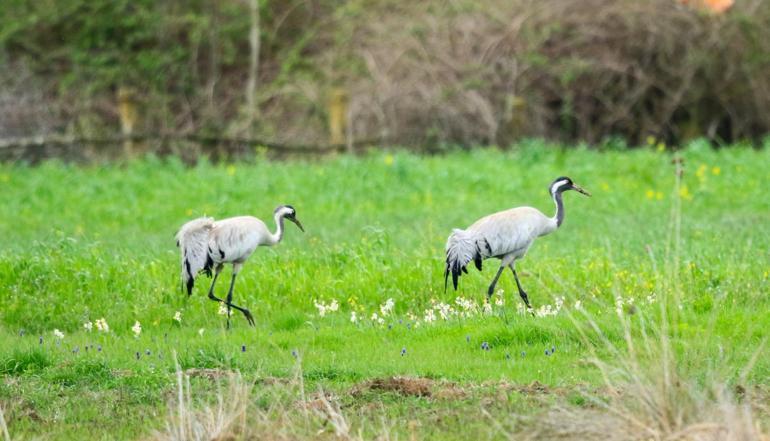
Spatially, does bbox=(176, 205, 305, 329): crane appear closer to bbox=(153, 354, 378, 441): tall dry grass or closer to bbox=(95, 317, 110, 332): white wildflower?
bbox=(95, 317, 110, 332): white wildflower

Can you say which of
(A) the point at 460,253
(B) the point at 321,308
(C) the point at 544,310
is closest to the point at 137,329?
(B) the point at 321,308

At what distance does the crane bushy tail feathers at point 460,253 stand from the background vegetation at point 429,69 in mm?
14810

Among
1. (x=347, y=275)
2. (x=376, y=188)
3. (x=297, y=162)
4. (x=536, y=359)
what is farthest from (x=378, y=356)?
(x=297, y=162)

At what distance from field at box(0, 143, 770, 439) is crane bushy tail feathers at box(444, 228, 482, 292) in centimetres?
45

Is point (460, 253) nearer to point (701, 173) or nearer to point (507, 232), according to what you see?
point (507, 232)

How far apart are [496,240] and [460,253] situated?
17.8 inches

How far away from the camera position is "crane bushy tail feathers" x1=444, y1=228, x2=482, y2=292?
10945 millimetres

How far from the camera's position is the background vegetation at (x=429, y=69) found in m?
27.1

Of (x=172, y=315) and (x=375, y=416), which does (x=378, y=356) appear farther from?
(x=172, y=315)

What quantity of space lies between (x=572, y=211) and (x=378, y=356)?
938cm

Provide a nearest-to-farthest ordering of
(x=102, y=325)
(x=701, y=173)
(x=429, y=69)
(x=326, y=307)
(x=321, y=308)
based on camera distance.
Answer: (x=102, y=325), (x=321, y=308), (x=326, y=307), (x=701, y=173), (x=429, y=69)

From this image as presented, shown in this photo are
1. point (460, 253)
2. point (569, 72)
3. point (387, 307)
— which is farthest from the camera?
point (569, 72)

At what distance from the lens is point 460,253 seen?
11008mm

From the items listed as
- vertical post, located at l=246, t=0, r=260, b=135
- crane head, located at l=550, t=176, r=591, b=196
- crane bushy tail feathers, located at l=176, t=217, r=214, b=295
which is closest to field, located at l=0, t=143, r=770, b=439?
crane bushy tail feathers, located at l=176, t=217, r=214, b=295
